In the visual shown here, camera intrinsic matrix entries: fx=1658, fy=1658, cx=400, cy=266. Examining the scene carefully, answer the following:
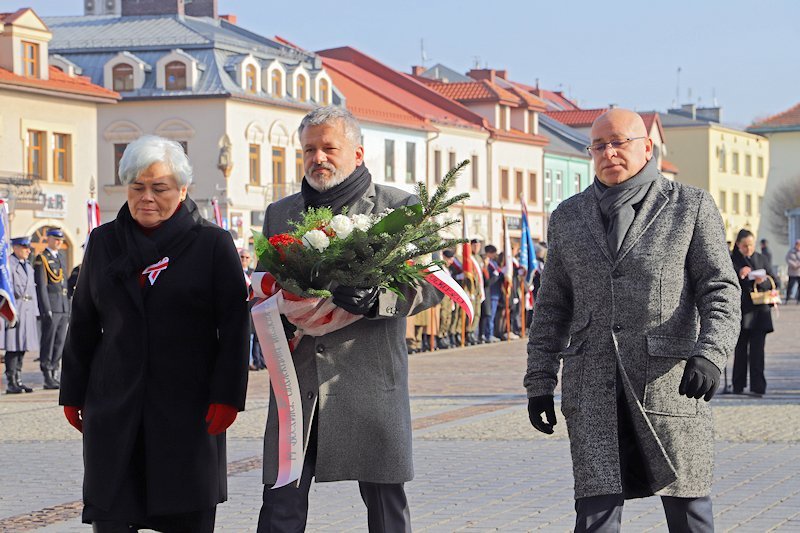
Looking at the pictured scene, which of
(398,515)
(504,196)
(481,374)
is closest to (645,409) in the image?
(398,515)

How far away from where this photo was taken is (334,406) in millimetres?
6129

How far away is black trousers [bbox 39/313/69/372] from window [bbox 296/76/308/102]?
133ft

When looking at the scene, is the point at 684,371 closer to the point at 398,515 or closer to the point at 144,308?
the point at 398,515

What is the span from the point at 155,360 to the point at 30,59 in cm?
4574

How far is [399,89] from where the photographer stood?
236 feet

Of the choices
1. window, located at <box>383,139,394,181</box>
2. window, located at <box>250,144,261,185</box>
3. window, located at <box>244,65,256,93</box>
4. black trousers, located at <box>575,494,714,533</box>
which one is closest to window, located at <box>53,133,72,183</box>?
window, located at <box>250,144,261,185</box>

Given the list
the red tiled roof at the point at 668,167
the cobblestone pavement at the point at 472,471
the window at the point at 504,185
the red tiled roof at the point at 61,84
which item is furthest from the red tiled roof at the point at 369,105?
the cobblestone pavement at the point at 472,471

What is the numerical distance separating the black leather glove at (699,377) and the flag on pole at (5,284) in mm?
13256

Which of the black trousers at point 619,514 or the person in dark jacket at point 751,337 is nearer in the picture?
the black trousers at point 619,514

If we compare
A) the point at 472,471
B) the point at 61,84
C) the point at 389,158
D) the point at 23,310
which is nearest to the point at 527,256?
the point at 23,310

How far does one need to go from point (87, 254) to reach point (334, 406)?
106 cm

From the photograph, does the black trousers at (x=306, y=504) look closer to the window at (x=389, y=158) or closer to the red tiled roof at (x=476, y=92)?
the window at (x=389, y=158)

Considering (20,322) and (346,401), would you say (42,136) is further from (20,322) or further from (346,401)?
(346,401)

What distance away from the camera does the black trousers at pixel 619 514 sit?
5828mm
